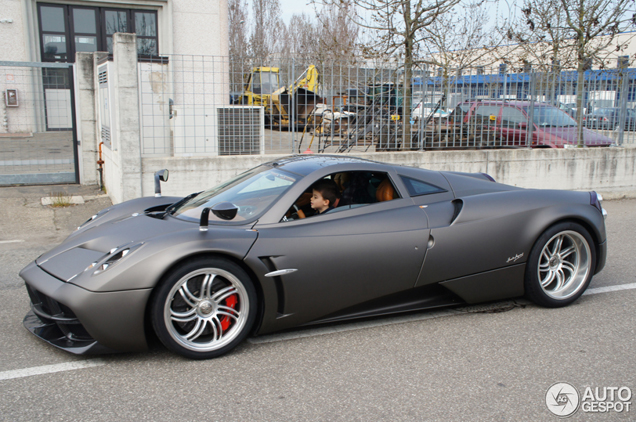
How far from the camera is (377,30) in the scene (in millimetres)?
11688

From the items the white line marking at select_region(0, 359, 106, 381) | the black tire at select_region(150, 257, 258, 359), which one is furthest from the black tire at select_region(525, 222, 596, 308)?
the white line marking at select_region(0, 359, 106, 381)

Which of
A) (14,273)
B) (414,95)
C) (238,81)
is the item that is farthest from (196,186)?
(414,95)

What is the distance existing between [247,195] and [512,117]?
25.0 feet

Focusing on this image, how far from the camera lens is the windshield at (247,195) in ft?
13.0

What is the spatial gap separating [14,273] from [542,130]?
356 inches

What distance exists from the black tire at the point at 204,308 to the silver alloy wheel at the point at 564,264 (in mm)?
2419

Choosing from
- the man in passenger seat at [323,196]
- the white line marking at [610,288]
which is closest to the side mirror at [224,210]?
the man in passenger seat at [323,196]

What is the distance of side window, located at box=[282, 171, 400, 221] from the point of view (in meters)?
4.00

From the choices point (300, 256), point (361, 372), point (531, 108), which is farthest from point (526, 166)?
point (361, 372)

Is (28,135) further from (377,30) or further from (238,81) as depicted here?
(377,30)

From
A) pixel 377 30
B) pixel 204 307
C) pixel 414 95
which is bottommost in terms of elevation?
pixel 204 307

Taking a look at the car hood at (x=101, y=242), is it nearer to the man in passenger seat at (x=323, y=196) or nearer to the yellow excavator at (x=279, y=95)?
the man in passenger seat at (x=323, y=196)

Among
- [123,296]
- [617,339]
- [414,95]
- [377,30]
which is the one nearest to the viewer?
[123,296]

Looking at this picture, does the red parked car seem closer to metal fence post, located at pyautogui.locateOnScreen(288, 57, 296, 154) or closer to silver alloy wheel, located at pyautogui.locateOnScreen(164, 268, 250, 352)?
metal fence post, located at pyautogui.locateOnScreen(288, 57, 296, 154)
